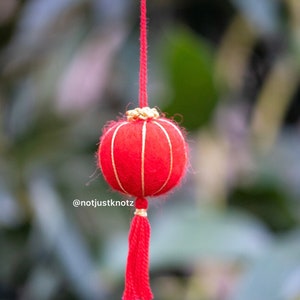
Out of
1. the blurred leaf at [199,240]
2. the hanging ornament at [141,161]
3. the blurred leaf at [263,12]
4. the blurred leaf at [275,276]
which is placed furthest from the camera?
the blurred leaf at [263,12]

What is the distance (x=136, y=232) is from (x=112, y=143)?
4cm

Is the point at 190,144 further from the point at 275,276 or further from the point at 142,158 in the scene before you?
the point at 142,158

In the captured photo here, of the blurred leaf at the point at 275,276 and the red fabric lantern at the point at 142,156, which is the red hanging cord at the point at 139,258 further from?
the blurred leaf at the point at 275,276

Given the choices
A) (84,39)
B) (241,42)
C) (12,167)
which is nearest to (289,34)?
(241,42)

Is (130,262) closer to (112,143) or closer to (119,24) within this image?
(112,143)

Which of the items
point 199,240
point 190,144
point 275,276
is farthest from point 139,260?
point 190,144

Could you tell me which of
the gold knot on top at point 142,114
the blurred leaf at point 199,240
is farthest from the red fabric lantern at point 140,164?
the blurred leaf at point 199,240

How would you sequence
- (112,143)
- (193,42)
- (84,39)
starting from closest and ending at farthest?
(112,143) → (193,42) → (84,39)

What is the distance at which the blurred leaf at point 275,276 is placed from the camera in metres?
0.61

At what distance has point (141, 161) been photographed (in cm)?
30

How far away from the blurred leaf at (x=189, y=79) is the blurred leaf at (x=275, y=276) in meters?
0.19

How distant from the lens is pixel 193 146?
3.20 feet

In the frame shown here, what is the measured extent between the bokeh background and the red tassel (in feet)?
1.43

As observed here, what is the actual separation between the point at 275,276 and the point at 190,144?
31 centimetres
